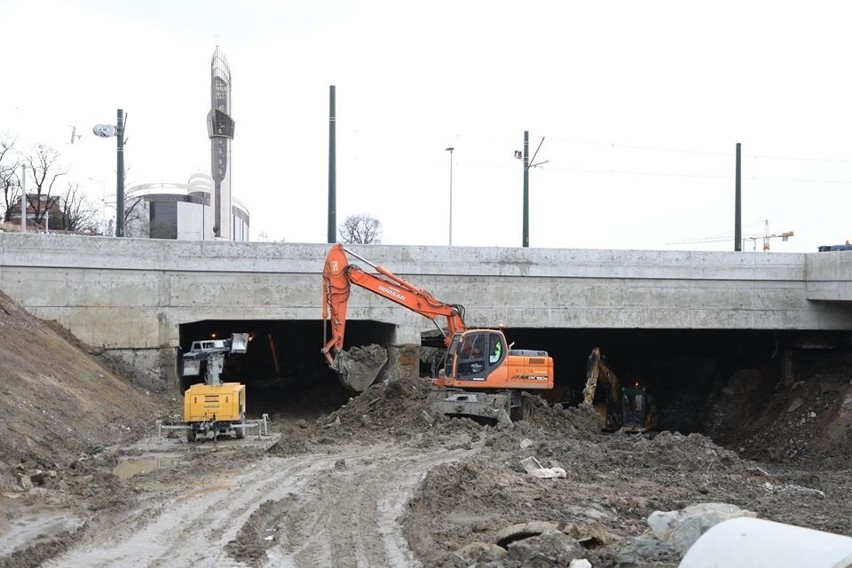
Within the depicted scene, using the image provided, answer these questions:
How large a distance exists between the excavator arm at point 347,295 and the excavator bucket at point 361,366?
230 centimetres

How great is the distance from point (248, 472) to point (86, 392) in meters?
7.60

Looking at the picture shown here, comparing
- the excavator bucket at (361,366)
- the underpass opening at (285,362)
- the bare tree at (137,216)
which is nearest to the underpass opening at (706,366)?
the excavator bucket at (361,366)

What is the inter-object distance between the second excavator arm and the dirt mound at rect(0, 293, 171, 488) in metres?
4.69

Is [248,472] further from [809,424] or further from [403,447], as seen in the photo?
[809,424]

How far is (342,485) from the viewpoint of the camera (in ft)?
41.9

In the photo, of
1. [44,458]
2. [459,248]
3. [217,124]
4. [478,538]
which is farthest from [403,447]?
[217,124]

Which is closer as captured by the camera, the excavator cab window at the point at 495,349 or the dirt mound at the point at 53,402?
the dirt mound at the point at 53,402

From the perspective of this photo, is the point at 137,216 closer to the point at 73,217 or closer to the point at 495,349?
the point at 73,217

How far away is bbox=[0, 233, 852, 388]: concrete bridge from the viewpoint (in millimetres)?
23672

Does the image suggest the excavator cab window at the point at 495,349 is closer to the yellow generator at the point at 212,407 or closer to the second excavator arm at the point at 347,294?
the second excavator arm at the point at 347,294

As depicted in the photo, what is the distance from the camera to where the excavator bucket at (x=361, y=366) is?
80.0ft

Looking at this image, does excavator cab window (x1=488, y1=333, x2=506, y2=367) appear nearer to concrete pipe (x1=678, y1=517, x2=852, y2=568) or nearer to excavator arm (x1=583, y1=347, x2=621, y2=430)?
excavator arm (x1=583, y1=347, x2=621, y2=430)

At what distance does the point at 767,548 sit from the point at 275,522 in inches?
263

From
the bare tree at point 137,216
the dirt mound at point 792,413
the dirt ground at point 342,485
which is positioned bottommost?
Answer: the dirt mound at point 792,413
